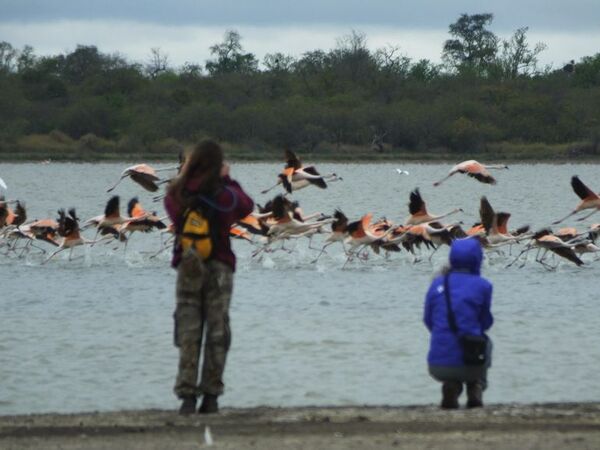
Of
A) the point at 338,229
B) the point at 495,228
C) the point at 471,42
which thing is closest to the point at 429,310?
the point at 495,228

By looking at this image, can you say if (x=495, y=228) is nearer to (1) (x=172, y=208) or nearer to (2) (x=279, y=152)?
(1) (x=172, y=208)

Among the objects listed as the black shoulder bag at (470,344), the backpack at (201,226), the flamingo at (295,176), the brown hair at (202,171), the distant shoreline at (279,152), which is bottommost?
the distant shoreline at (279,152)

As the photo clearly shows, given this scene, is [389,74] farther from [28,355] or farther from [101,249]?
[28,355]

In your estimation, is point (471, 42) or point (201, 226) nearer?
point (201, 226)

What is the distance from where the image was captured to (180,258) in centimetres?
799

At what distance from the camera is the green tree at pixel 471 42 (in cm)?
9645

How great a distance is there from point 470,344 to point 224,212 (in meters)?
1.47

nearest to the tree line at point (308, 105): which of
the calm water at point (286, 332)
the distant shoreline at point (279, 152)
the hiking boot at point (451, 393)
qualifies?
the distant shoreline at point (279, 152)

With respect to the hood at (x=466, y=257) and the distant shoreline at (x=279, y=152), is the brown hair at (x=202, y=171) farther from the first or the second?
the distant shoreline at (x=279, y=152)

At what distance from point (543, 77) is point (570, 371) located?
229 ft

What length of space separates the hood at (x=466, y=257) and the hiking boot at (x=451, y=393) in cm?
64

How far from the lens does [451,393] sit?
27.6 ft

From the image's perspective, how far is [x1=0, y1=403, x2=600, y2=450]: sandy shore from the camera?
285 inches

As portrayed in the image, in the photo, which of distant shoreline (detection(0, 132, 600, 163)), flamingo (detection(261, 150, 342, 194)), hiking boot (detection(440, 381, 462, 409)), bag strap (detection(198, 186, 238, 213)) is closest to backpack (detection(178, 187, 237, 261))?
bag strap (detection(198, 186, 238, 213))
